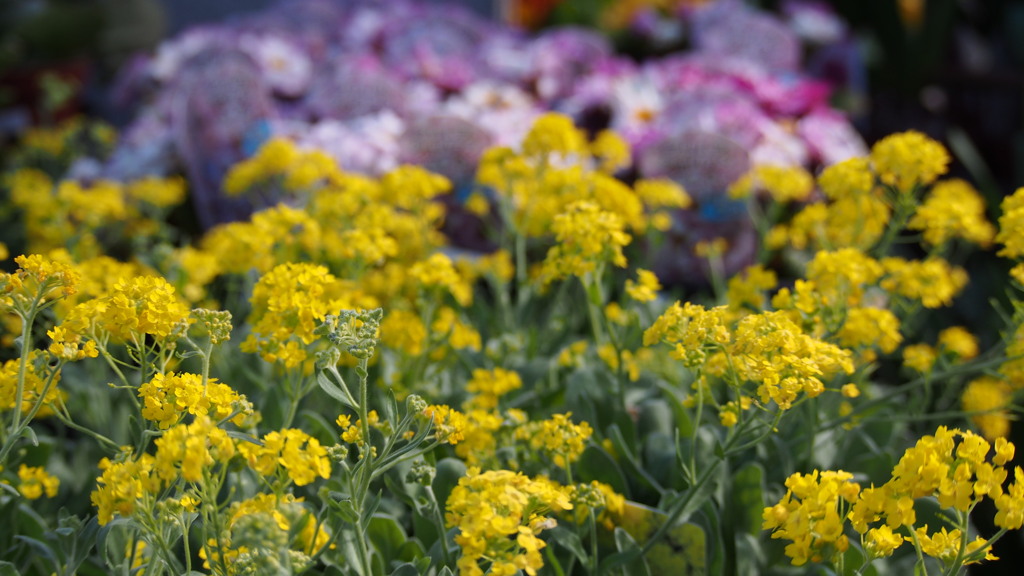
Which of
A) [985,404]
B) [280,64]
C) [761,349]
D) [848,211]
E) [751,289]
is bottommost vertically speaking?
[985,404]

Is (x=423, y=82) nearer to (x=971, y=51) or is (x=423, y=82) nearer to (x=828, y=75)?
(x=828, y=75)

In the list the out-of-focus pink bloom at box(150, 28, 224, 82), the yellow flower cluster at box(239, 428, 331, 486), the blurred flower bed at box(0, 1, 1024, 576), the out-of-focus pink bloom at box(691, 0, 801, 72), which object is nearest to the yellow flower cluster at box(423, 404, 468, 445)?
the blurred flower bed at box(0, 1, 1024, 576)

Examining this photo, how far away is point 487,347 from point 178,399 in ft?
2.36

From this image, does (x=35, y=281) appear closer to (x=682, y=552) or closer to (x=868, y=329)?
(x=682, y=552)

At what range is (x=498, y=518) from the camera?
720mm

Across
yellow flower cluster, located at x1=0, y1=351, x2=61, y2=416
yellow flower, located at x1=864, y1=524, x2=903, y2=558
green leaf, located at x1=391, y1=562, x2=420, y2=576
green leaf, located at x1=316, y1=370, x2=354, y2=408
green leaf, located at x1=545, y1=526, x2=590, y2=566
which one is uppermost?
green leaf, located at x1=316, y1=370, x2=354, y2=408

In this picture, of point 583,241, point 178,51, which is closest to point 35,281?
point 583,241

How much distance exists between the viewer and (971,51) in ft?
13.8

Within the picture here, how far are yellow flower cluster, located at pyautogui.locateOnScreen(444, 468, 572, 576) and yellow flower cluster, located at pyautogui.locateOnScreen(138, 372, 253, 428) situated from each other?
0.23 metres

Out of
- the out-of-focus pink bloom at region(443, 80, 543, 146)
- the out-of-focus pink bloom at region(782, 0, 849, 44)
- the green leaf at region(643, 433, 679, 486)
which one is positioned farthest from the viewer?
the out-of-focus pink bloom at region(782, 0, 849, 44)

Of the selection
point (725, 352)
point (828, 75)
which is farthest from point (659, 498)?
point (828, 75)

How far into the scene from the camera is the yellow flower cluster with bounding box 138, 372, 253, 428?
80 cm

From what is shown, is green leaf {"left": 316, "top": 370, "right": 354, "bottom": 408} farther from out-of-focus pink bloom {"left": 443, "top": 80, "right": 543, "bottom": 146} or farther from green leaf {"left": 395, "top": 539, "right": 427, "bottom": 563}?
out-of-focus pink bloom {"left": 443, "top": 80, "right": 543, "bottom": 146}

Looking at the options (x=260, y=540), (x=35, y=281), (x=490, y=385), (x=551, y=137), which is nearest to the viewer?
(x=260, y=540)
